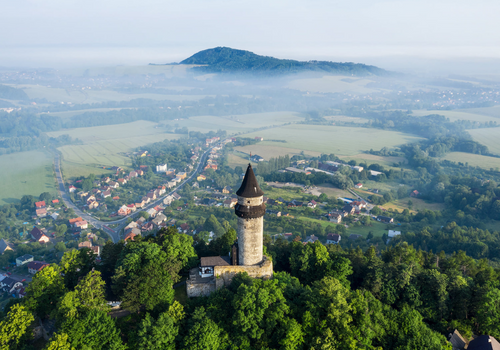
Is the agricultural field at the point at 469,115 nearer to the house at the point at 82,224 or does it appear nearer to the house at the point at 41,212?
the house at the point at 82,224

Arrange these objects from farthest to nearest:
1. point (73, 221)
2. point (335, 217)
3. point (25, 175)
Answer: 1. point (25, 175)
2. point (73, 221)
3. point (335, 217)

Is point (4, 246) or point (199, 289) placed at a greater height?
point (199, 289)

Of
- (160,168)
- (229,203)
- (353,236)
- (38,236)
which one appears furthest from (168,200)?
(353,236)

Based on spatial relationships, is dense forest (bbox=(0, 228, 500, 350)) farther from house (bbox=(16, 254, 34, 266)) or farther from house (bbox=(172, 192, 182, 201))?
house (bbox=(172, 192, 182, 201))

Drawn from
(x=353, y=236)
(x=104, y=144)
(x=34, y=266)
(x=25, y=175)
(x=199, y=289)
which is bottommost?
(x=25, y=175)

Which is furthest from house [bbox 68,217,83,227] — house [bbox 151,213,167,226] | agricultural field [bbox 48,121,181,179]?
agricultural field [bbox 48,121,181,179]

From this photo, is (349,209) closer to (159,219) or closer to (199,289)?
(159,219)

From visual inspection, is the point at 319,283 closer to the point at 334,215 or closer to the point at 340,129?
the point at 334,215
